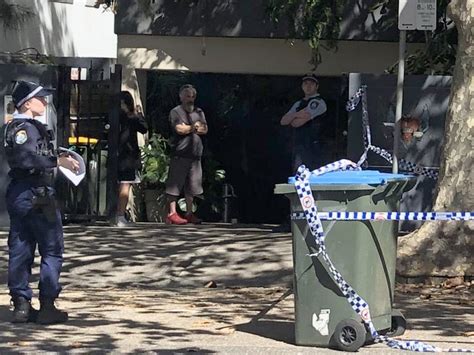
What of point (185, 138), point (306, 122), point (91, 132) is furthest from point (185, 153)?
point (306, 122)

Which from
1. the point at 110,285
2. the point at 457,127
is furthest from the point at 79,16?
the point at 457,127

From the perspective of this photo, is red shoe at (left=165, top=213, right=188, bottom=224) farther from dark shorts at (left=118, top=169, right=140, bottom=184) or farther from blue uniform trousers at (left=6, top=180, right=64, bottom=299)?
blue uniform trousers at (left=6, top=180, right=64, bottom=299)

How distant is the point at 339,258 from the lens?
7156 millimetres

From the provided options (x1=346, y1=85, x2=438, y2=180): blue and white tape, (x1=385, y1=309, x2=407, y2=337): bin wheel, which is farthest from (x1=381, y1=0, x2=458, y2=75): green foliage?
(x1=385, y1=309, x2=407, y2=337): bin wheel

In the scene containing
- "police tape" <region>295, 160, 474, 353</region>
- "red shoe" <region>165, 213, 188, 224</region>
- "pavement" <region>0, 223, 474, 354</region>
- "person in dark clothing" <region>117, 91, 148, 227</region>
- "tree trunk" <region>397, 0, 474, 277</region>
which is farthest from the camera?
→ "red shoe" <region>165, 213, 188, 224</region>

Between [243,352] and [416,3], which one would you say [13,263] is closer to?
[243,352]

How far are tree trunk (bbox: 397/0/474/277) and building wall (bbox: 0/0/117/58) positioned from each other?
944cm

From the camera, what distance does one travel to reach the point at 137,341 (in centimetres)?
762

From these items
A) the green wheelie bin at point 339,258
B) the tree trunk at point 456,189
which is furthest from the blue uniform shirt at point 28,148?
the tree trunk at point 456,189

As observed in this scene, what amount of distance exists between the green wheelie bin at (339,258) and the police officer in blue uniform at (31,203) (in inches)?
75.5

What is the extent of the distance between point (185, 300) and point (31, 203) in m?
2.13

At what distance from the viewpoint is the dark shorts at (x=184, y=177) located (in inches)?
549

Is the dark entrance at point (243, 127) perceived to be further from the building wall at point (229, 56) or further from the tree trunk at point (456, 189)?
the tree trunk at point (456, 189)

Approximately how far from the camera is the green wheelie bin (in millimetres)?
7117
